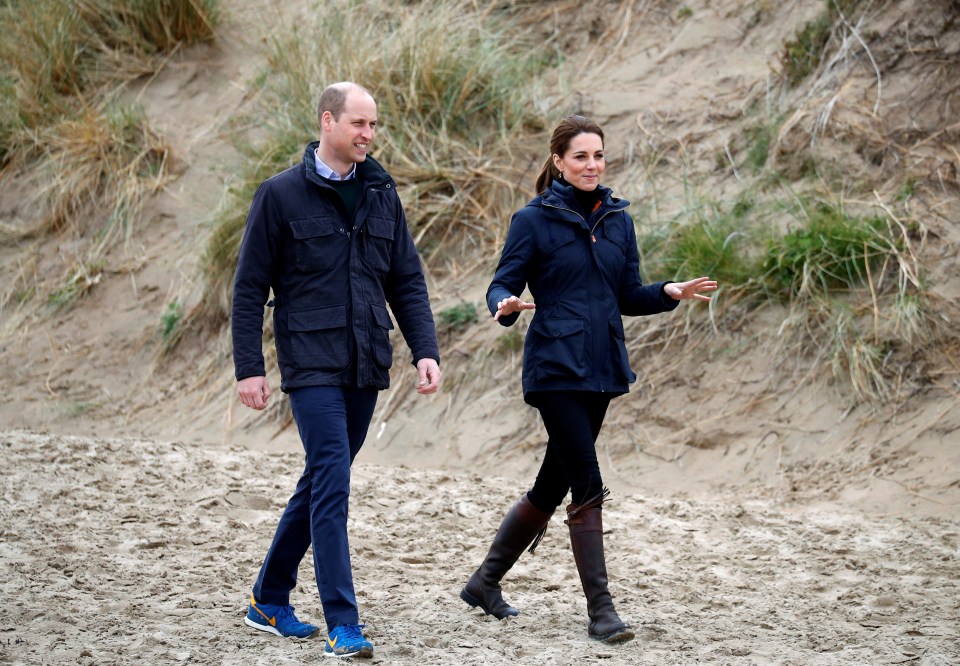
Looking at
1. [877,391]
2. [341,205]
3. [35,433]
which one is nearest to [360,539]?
[341,205]

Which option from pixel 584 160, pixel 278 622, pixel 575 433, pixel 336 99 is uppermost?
pixel 336 99

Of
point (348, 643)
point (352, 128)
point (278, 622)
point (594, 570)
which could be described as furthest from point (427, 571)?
point (352, 128)

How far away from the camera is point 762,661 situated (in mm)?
3748

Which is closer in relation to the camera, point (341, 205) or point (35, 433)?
point (341, 205)

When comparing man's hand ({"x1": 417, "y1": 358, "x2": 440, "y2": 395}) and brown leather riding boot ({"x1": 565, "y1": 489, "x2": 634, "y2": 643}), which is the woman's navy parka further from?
brown leather riding boot ({"x1": 565, "y1": 489, "x2": 634, "y2": 643})

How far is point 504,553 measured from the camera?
13.9ft

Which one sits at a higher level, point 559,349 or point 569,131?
point 569,131

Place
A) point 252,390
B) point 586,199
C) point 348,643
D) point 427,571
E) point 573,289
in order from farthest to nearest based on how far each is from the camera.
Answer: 1. point 427,571
2. point 586,199
3. point 573,289
4. point 252,390
5. point 348,643

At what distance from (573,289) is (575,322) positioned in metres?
0.13

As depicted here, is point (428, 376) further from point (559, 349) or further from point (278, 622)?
point (278, 622)

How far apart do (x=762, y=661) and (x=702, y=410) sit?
3.24 meters

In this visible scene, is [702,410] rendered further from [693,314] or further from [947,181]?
[947,181]

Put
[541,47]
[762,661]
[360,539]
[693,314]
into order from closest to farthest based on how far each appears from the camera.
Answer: [762,661], [360,539], [693,314], [541,47]

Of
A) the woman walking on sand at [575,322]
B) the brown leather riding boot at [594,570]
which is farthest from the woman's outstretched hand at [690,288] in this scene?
the brown leather riding boot at [594,570]
